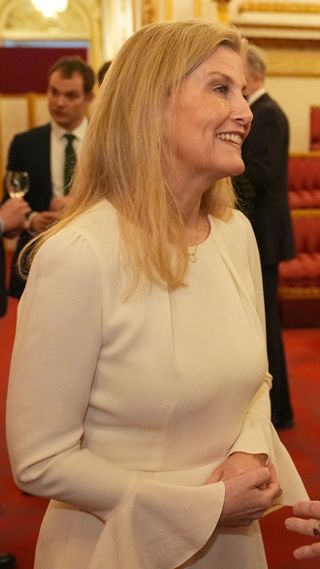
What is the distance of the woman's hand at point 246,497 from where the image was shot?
1429 millimetres

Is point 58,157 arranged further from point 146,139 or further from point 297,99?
point 297,99

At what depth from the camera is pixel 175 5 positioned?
8.20 metres

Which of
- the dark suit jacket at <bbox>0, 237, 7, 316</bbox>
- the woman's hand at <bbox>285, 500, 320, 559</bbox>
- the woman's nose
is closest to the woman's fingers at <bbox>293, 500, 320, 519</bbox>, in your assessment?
the woman's hand at <bbox>285, 500, 320, 559</bbox>

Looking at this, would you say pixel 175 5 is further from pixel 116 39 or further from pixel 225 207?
pixel 225 207

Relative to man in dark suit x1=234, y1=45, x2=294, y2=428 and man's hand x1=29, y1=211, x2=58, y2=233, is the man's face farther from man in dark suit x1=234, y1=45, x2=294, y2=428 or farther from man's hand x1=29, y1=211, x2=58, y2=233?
man in dark suit x1=234, y1=45, x2=294, y2=428

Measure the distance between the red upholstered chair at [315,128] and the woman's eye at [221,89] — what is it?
23.0 ft

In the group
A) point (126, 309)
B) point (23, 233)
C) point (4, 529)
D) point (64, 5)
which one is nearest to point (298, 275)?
point (23, 233)

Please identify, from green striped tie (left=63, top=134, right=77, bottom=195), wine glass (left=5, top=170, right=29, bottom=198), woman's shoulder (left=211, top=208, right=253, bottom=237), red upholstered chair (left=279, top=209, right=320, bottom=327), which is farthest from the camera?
red upholstered chair (left=279, top=209, right=320, bottom=327)

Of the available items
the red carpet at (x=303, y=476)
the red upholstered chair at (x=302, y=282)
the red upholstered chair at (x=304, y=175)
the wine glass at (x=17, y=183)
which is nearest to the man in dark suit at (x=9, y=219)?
the wine glass at (x=17, y=183)

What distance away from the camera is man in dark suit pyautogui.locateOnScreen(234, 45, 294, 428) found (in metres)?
3.91

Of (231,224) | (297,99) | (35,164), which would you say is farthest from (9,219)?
(297,99)

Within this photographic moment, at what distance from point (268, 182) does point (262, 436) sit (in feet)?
8.22

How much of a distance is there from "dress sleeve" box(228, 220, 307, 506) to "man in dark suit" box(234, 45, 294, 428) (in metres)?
2.10

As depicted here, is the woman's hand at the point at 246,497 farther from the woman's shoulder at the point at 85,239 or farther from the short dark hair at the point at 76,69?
the short dark hair at the point at 76,69
